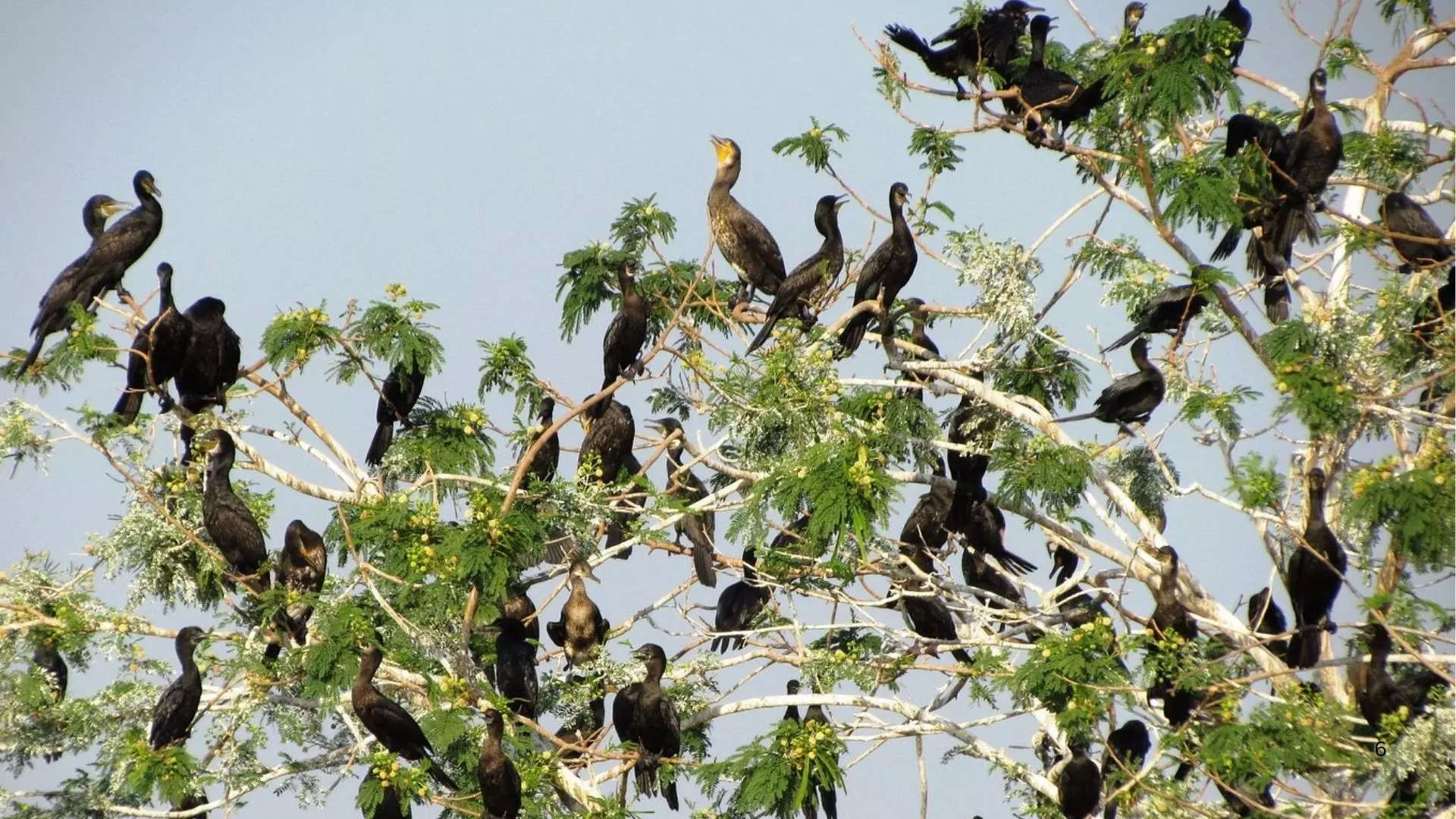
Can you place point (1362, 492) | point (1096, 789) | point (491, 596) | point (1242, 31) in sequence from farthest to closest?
point (1242, 31)
point (1096, 789)
point (491, 596)
point (1362, 492)

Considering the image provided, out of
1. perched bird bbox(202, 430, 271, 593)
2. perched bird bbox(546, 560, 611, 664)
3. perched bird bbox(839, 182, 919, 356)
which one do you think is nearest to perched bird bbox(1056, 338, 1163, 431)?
perched bird bbox(839, 182, 919, 356)

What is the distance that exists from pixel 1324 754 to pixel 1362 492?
3.39 ft

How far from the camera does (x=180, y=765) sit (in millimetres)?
7449

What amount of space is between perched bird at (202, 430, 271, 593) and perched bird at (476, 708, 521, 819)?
157 centimetres

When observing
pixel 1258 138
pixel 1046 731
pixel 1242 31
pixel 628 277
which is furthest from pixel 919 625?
pixel 1242 31

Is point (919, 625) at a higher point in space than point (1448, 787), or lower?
higher

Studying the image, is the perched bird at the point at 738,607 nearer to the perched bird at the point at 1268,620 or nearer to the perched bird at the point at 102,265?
the perched bird at the point at 1268,620

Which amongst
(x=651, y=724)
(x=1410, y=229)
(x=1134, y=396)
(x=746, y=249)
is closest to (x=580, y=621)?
(x=651, y=724)

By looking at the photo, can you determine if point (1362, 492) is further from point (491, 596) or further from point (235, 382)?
point (235, 382)

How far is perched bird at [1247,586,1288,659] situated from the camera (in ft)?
25.4

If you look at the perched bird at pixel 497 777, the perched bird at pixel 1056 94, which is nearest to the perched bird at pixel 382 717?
the perched bird at pixel 497 777

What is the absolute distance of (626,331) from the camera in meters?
8.59

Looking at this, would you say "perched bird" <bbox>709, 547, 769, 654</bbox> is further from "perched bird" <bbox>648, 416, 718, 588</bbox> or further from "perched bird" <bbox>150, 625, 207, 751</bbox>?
"perched bird" <bbox>150, 625, 207, 751</bbox>

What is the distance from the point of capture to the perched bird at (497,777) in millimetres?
6977
